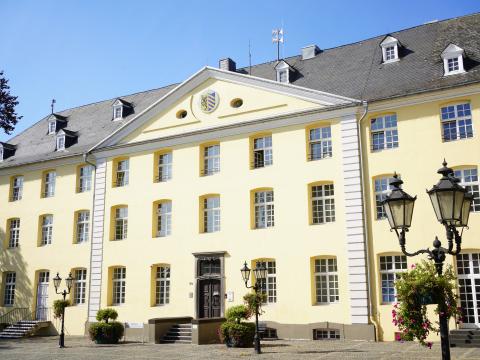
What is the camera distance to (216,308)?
23.5 m

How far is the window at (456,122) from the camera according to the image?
19984 millimetres

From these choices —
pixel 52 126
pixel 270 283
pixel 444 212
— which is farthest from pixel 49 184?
pixel 444 212

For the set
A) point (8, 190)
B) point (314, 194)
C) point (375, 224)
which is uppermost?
point (8, 190)

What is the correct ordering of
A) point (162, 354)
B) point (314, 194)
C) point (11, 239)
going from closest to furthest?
point (162, 354), point (314, 194), point (11, 239)

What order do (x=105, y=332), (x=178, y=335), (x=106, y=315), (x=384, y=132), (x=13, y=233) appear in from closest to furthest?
(x=384, y=132) < (x=178, y=335) < (x=105, y=332) < (x=106, y=315) < (x=13, y=233)

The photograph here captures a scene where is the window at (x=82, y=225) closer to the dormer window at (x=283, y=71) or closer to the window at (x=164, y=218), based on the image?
the window at (x=164, y=218)

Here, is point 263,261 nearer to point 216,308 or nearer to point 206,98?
point 216,308

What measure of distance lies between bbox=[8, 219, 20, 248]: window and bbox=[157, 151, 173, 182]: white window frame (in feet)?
31.8

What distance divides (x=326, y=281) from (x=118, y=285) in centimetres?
1043

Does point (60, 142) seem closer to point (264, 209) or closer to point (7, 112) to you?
point (7, 112)

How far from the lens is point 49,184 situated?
30000 mm

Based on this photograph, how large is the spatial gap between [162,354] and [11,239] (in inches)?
641

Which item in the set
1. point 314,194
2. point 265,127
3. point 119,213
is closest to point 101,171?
point 119,213

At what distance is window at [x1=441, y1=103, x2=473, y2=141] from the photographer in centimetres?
1998
